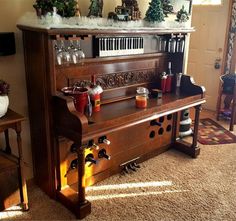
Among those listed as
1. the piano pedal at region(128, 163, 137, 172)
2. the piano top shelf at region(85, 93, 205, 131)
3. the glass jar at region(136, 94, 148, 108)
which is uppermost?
the glass jar at region(136, 94, 148, 108)

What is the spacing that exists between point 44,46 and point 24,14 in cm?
42

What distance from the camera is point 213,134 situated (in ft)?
13.6

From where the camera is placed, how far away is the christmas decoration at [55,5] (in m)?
2.10

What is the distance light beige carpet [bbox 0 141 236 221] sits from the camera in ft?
7.84

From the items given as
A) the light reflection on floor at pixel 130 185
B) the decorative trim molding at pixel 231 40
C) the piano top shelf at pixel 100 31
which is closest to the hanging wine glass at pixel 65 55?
the piano top shelf at pixel 100 31

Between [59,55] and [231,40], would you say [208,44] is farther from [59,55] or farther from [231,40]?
[59,55]

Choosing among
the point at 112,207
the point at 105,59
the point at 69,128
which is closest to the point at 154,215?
the point at 112,207

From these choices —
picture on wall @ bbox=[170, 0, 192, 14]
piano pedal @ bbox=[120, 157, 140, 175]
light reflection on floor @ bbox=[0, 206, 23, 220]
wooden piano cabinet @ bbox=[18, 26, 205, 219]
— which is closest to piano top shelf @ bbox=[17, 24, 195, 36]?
wooden piano cabinet @ bbox=[18, 26, 205, 219]

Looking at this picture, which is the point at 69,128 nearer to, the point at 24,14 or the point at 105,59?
the point at 105,59

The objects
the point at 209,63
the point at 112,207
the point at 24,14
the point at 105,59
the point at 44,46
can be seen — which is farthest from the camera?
the point at 209,63

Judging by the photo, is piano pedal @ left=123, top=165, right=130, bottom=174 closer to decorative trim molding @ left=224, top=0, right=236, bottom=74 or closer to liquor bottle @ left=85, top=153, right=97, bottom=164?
liquor bottle @ left=85, top=153, right=97, bottom=164

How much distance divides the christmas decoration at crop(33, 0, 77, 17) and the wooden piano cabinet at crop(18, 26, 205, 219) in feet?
0.49

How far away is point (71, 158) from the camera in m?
2.56

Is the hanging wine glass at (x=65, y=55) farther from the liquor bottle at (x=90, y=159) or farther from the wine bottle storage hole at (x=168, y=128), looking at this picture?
the wine bottle storage hole at (x=168, y=128)
